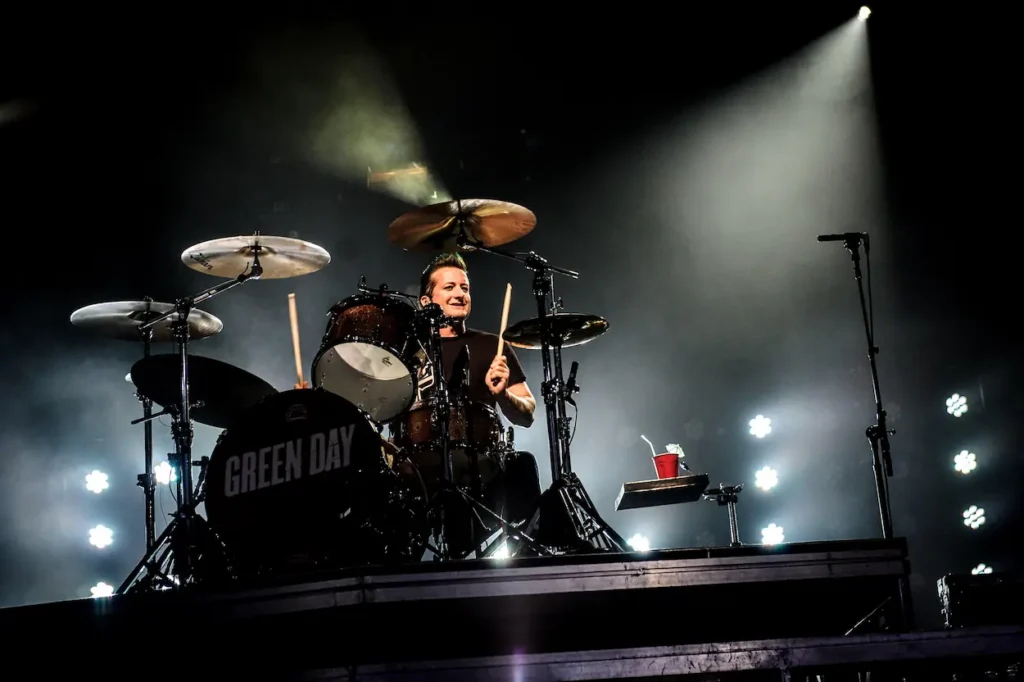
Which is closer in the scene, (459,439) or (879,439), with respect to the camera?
(459,439)

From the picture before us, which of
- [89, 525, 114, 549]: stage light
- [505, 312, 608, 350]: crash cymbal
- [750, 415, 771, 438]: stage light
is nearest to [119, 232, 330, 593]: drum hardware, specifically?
[505, 312, 608, 350]: crash cymbal

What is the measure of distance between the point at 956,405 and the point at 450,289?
4.88 meters

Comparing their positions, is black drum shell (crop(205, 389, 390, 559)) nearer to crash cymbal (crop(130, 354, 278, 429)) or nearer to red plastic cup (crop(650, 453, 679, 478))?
crash cymbal (crop(130, 354, 278, 429))

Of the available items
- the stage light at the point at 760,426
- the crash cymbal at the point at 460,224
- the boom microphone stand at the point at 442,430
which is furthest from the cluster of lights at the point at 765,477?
the boom microphone stand at the point at 442,430

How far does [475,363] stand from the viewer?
5008 millimetres

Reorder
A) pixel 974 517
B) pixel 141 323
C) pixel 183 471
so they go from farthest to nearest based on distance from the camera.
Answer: pixel 974 517, pixel 141 323, pixel 183 471

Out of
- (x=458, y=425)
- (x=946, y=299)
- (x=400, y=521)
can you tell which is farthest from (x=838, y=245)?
(x=400, y=521)

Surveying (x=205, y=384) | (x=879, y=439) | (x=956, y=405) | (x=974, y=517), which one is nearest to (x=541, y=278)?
(x=205, y=384)

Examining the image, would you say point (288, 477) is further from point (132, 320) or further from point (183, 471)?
point (132, 320)

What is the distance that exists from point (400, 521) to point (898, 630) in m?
1.85

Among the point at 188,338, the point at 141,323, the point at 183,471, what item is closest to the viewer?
the point at 183,471

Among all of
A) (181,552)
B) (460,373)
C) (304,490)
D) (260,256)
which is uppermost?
(260,256)

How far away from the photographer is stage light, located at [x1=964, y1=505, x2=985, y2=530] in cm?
741

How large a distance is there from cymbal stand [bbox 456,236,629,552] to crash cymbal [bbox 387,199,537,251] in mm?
370
